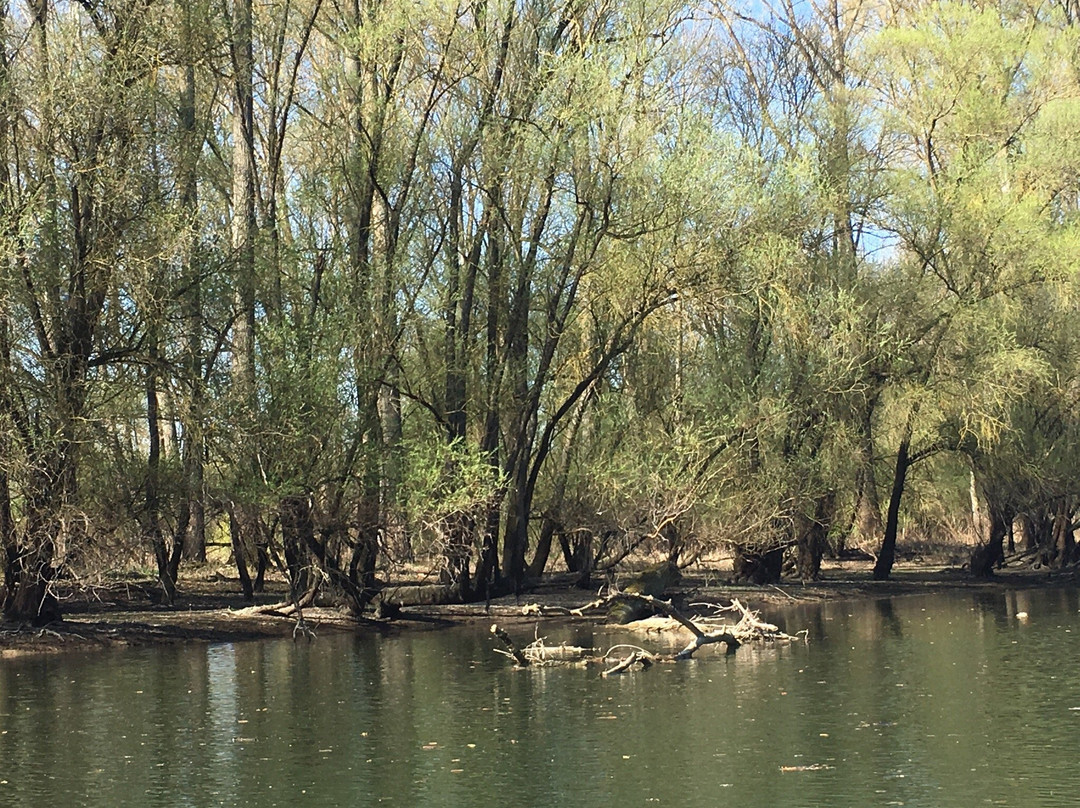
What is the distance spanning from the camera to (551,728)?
15531 millimetres

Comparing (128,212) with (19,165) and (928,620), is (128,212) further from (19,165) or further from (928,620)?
(928,620)

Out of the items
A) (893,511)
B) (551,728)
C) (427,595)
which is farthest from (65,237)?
(893,511)

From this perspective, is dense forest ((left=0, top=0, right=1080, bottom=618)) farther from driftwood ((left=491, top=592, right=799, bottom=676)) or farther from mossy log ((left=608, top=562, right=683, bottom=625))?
driftwood ((left=491, top=592, right=799, bottom=676))

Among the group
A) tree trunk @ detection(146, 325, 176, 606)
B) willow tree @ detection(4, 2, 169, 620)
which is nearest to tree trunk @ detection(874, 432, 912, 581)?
tree trunk @ detection(146, 325, 176, 606)

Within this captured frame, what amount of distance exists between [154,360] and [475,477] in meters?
6.01

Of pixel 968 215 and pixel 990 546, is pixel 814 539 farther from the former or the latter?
pixel 968 215

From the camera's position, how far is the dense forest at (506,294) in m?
23.9

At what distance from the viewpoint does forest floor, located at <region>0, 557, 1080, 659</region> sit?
24.3m

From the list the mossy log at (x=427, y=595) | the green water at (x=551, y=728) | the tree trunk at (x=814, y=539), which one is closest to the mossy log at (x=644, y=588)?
the mossy log at (x=427, y=595)

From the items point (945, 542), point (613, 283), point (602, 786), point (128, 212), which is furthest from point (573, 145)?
point (945, 542)

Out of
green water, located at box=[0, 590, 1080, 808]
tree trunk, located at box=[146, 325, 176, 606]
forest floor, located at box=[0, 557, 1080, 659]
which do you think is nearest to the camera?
green water, located at box=[0, 590, 1080, 808]

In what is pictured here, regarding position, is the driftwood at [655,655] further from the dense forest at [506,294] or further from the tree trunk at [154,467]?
the tree trunk at [154,467]

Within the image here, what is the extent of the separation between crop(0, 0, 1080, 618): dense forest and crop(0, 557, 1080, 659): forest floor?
2.37 feet

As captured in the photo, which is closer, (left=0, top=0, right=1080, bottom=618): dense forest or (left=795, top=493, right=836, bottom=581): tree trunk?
(left=0, top=0, right=1080, bottom=618): dense forest
